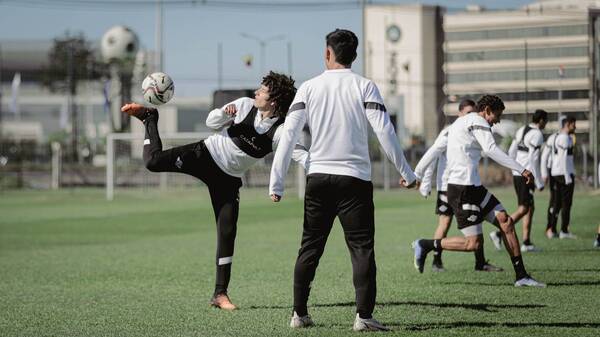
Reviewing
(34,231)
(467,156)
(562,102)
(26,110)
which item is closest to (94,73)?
(26,110)

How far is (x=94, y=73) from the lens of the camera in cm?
8781

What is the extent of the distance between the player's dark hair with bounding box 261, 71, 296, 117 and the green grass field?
1.89 meters

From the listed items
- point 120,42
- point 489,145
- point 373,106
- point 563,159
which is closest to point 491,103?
point 489,145

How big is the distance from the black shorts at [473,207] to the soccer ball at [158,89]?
354 cm

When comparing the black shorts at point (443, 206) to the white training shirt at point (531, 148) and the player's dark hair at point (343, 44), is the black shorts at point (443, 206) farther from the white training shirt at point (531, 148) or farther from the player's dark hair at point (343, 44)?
the player's dark hair at point (343, 44)

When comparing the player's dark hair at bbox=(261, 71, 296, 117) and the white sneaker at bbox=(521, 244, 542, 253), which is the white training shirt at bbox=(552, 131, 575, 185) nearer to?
the white sneaker at bbox=(521, 244, 542, 253)

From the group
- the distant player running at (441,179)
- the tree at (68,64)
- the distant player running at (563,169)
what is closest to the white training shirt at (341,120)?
the distant player running at (441,179)

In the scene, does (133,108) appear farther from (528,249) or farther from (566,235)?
(566,235)

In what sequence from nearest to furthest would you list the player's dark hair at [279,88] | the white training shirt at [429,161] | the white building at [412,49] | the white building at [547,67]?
1. the player's dark hair at [279,88]
2. the white training shirt at [429,161]
3. the white building at [547,67]
4. the white building at [412,49]

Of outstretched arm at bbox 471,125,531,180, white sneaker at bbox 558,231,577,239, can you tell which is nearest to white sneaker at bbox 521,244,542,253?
white sneaker at bbox 558,231,577,239

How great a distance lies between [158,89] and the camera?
10.1 meters

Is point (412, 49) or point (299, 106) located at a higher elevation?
point (412, 49)

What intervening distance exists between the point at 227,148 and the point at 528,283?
12.4 feet

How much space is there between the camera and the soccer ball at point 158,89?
10.1 meters
